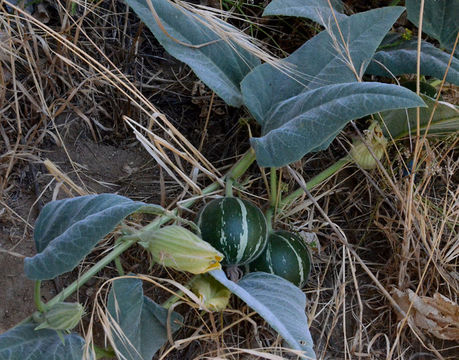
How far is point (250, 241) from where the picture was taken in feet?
3.50

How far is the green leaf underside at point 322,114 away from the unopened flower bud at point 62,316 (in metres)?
0.41

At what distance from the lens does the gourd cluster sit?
1060mm

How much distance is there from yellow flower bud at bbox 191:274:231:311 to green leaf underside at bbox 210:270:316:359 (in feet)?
0.14

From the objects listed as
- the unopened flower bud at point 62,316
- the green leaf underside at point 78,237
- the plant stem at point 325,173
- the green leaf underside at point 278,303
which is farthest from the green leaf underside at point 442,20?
the unopened flower bud at point 62,316

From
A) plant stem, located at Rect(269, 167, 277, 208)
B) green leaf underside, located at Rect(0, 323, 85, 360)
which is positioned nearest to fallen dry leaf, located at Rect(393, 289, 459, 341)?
plant stem, located at Rect(269, 167, 277, 208)

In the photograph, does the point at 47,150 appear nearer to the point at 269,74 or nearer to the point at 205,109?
the point at 205,109

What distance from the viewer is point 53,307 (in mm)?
911

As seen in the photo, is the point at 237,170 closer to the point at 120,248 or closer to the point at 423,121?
the point at 120,248

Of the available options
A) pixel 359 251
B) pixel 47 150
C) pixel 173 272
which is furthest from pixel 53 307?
pixel 359 251

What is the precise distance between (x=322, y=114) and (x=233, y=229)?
0.90 feet

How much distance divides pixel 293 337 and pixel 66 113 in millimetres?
758

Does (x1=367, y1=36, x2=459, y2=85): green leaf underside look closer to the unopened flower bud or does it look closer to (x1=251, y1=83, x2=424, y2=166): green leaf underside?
Result: (x1=251, y1=83, x2=424, y2=166): green leaf underside

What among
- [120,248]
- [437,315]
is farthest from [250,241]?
[437,315]

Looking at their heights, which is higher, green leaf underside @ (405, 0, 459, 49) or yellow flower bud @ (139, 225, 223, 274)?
green leaf underside @ (405, 0, 459, 49)
